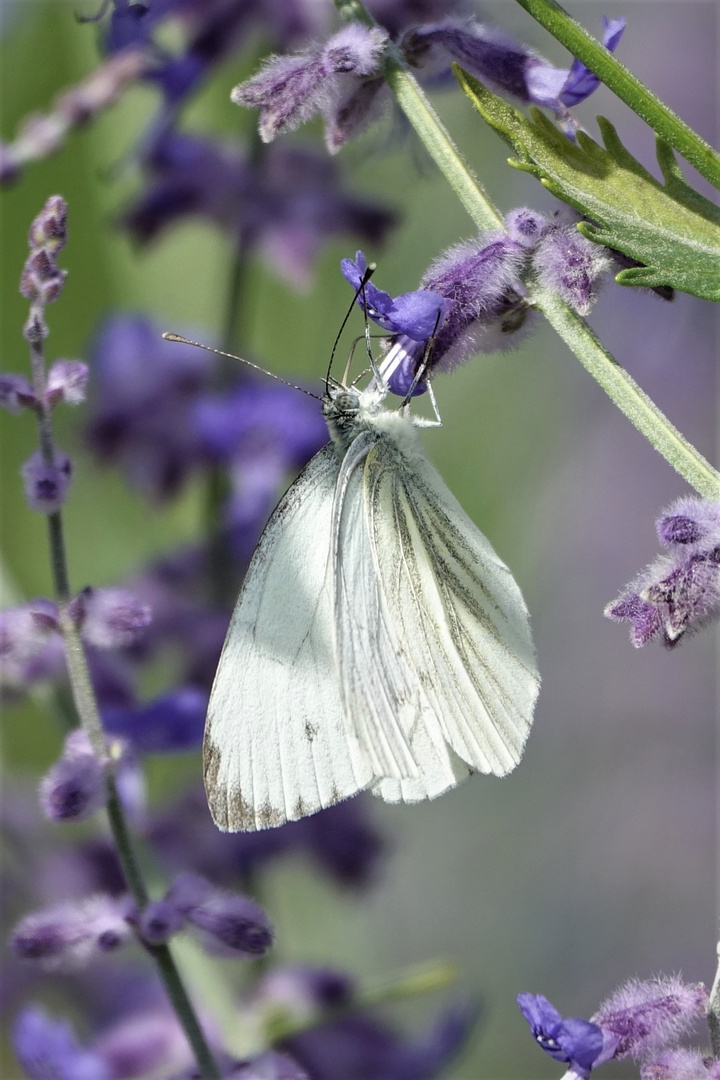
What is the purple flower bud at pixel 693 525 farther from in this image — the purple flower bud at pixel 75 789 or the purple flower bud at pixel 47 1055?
the purple flower bud at pixel 47 1055

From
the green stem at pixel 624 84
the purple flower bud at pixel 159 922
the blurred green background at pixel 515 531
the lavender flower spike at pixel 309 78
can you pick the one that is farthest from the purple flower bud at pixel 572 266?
the blurred green background at pixel 515 531

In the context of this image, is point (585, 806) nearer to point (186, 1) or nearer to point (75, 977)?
point (75, 977)

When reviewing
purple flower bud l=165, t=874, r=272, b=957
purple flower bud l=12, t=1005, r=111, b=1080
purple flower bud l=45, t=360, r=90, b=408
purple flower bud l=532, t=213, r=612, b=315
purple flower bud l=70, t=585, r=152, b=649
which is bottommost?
purple flower bud l=165, t=874, r=272, b=957

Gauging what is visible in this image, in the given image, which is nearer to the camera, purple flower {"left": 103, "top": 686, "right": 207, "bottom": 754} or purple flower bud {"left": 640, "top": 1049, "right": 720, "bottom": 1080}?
purple flower bud {"left": 640, "top": 1049, "right": 720, "bottom": 1080}

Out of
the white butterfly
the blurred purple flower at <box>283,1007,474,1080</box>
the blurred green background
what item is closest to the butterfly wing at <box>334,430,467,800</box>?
the white butterfly

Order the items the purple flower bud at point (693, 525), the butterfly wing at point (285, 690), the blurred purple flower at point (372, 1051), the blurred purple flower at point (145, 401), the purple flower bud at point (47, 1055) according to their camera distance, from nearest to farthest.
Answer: the purple flower bud at point (693, 525)
the butterfly wing at point (285, 690)
the purple flower bud at point (47, 1055)
the blurred purple flower at point (372, 1051)
the blurred purple flower at point (145, 401)

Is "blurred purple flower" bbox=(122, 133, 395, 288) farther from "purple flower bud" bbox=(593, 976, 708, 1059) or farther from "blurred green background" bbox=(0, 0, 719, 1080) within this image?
"purple flower bud" bbox=(593, 976, 708, 1059)

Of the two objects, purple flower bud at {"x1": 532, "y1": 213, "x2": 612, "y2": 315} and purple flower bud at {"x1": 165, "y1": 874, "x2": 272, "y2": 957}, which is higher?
purple flower bud at {"x1": 532, "y1": 213, "x2": 612, "y2": 315}

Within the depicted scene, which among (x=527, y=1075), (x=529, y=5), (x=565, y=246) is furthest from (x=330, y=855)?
(x=529, y=5)
